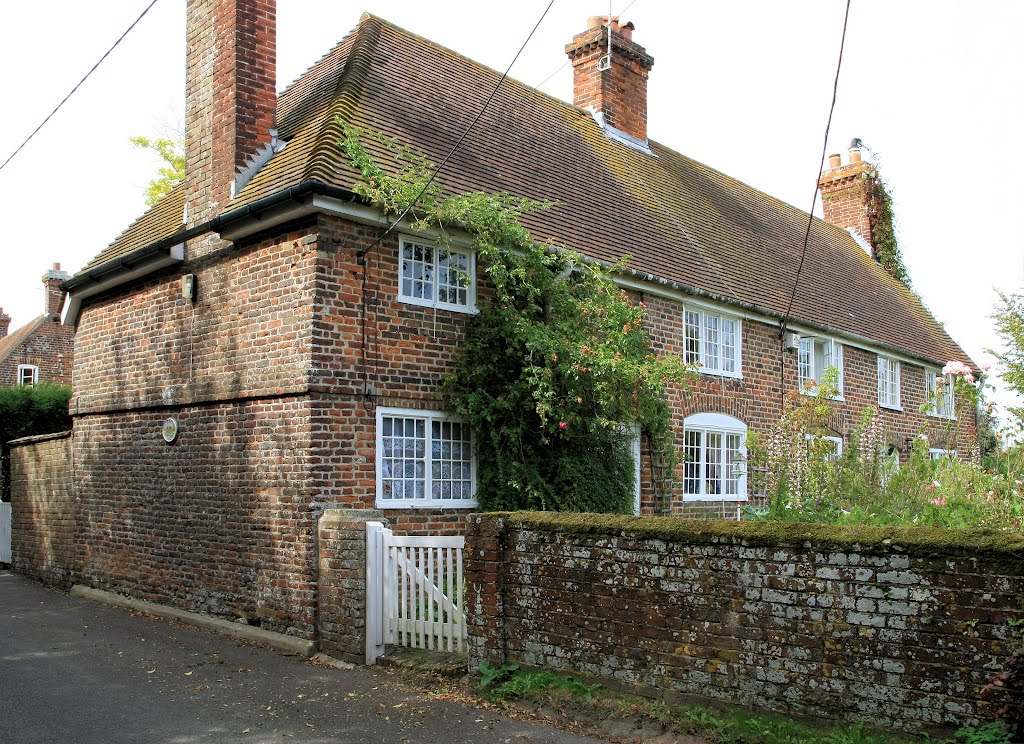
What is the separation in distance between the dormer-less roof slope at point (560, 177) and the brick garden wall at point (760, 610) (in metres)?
5.25

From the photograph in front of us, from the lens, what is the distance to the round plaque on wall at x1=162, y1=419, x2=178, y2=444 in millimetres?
12258

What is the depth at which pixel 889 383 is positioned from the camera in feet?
71.7

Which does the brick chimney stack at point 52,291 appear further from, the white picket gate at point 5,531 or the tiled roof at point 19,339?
the white picket gate at point 5,531

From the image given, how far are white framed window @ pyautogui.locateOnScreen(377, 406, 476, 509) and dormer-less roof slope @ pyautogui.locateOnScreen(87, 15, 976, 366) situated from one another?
9.79 ft

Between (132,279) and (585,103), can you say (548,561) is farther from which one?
(585,103)

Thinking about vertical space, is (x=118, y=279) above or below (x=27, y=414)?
above

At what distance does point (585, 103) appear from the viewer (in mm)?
20094

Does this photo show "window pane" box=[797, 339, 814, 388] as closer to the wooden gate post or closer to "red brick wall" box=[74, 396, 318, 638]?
the wooden gate post

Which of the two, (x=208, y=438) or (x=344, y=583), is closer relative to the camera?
(x=344, y=583)

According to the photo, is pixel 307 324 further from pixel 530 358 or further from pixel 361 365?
pixel 530 358

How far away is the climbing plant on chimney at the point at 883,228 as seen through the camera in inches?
1131

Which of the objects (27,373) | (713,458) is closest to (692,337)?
(713,458)

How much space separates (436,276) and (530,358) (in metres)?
1.68

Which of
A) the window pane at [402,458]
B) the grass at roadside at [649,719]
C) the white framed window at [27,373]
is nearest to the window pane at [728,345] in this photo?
the window pane at [402,458]
